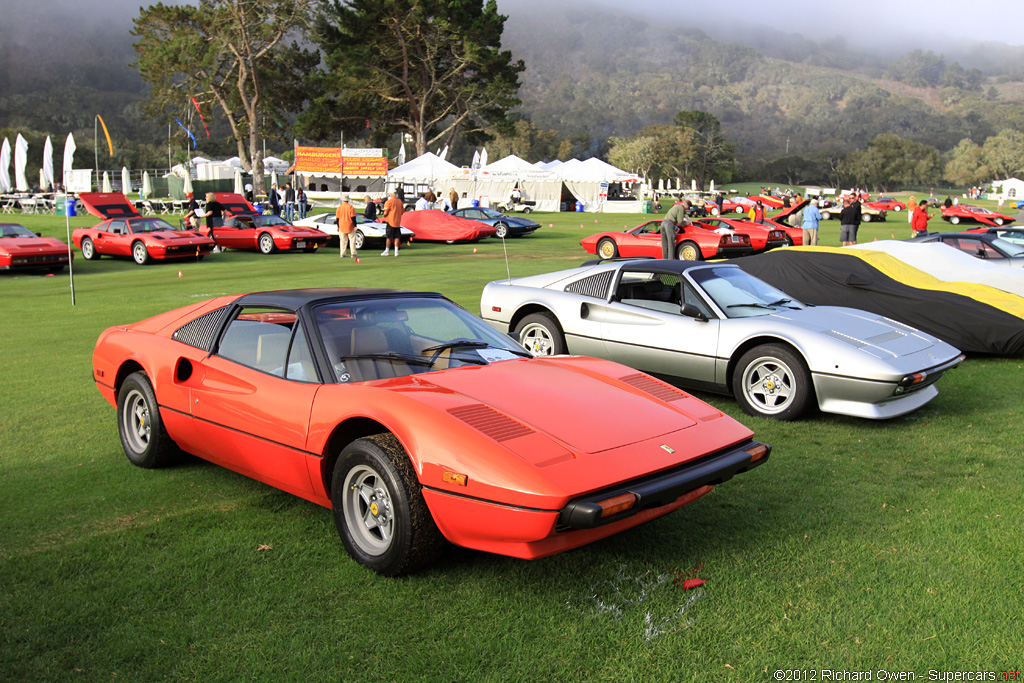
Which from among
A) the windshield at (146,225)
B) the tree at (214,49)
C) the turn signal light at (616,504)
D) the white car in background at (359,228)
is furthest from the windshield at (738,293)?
the tree at (214,49)

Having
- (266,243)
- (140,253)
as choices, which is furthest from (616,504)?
(266,243)

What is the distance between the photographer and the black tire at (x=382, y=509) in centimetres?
325

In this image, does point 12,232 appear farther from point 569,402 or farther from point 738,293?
point 569,402

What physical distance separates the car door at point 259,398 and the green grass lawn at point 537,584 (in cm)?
34

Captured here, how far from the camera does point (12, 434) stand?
→ 566 cm

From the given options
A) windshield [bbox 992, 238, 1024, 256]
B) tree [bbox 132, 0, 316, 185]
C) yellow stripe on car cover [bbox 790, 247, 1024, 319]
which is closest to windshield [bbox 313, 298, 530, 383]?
yellow stripe on car cover [bbox 790, 247, 1024, 319]

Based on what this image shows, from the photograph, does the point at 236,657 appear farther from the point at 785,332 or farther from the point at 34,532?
the point at 785,332

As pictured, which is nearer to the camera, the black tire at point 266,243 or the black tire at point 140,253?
the black tire at point 140,253

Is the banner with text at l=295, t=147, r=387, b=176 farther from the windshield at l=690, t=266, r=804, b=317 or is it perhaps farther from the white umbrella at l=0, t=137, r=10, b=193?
the windshield at l=690, t=266, r=804, b=317

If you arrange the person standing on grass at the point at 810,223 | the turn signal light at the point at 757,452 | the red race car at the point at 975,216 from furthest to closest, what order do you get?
the red race car at the point at 975,216, the person standing on grass at the point at 810,223, the turn signal light at the point at 757,452

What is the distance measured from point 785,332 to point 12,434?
595 cm

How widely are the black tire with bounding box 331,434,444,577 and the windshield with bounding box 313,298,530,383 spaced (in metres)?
0.52

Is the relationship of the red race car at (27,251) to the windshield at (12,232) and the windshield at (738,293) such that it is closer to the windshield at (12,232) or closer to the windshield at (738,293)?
the windshield at (12,232)

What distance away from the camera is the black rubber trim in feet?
9.54
